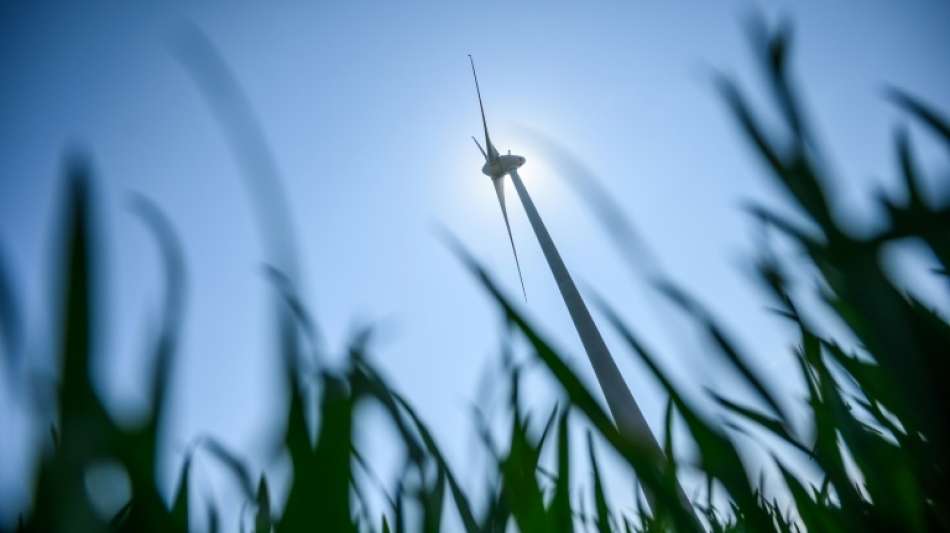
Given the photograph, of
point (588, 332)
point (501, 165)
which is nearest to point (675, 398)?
point (588, 332)

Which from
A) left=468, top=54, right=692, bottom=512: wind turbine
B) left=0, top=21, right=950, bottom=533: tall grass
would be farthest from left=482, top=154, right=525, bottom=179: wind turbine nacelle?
left=0, top=21, right=950, bottom=533: tall grass

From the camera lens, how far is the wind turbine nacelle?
9.91m

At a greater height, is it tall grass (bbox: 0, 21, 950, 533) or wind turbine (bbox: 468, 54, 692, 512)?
tall grass (bbox: 0, 21, 950, 533)

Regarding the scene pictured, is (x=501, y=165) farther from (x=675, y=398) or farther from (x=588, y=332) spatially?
(x=675, y=398)

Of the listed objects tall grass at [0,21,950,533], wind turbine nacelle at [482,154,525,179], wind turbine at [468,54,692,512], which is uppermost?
wind turbine nacelle at [482,154,525,179]

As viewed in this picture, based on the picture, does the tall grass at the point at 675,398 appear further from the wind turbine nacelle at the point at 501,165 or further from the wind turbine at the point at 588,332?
the wind turbine nacelle at the point at 501,165

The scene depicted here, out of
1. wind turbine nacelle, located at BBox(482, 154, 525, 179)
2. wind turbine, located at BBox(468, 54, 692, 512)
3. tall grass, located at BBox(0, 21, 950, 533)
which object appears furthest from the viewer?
wind turbine nacelle, located at BBox(482, 154, 525, 179)

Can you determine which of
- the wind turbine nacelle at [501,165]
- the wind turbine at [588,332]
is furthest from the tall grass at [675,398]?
the wind turbine nacelle at [501,165]

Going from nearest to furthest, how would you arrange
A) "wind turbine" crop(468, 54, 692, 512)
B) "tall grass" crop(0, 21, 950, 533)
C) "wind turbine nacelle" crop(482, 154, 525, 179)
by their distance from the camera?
1. "tall grass" crop(0, 21, 950, 533)
2. "wind turbine" crop(468, 54, 692, 512)
3. "wind turbine nacelle" crop(482, 154, 525, 179)

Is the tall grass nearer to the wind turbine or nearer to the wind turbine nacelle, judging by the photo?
the wind turbine

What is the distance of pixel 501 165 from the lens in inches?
395

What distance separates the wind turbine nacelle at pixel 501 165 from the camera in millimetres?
9914

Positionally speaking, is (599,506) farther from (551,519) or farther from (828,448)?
(828,448)

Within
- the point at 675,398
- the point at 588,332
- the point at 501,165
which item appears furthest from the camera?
the point at 501,165
